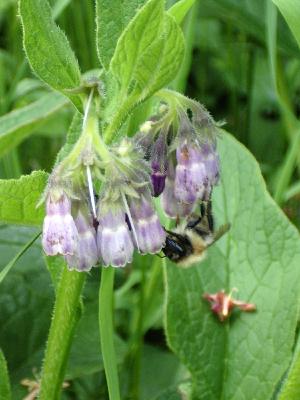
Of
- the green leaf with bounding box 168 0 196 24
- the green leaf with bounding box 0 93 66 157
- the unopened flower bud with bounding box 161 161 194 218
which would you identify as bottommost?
the unopened flower bud with bounding box 161 161 194 218

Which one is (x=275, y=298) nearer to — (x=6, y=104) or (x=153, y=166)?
(x=153, y=166)

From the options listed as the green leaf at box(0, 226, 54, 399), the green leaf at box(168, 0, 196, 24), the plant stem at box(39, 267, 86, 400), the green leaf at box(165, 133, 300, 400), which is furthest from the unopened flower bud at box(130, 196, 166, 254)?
the green leaf at box(0, 226, 54, 399)

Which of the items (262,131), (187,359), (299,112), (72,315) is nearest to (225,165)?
(187,359)

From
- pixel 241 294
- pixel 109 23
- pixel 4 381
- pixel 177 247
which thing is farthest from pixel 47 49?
pixel 241 294

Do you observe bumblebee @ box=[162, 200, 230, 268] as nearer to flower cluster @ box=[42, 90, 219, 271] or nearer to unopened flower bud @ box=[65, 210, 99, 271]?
flower cluster @ box=[42, 90, 219, 271]

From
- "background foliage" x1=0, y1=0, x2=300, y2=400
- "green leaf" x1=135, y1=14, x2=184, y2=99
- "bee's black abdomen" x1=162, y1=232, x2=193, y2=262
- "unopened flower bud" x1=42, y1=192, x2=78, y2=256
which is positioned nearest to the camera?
"unopened flower bud" x1=42, y1=192, x2=78, y2=256

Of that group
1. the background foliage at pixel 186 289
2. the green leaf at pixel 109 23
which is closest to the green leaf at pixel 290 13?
the background foliage at pixel 186 289

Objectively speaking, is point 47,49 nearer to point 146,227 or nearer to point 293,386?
point 146,227
